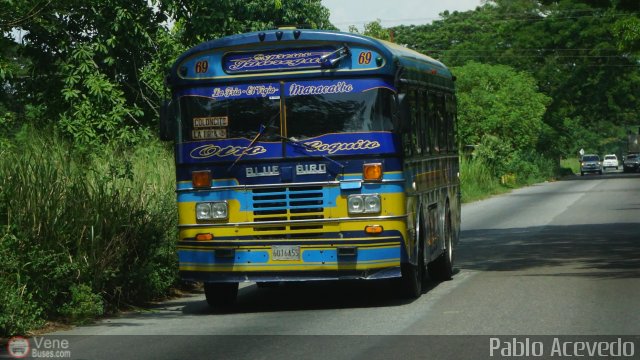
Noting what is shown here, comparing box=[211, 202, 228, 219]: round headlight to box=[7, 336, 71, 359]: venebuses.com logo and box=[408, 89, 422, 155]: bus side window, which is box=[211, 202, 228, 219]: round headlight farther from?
box=[7, 336, 71, 359]: venebuses.com logo

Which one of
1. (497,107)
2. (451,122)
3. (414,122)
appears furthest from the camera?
(497,107)

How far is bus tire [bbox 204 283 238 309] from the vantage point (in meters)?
13.6

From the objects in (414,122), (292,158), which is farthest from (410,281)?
(292,158)

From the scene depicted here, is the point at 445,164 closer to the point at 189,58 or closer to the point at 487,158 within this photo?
the point at 189,58

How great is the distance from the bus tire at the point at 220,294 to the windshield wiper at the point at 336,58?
2.83 m

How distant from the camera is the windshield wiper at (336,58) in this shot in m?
12.9

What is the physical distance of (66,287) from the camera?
12.6m

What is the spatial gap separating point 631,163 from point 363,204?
269ft

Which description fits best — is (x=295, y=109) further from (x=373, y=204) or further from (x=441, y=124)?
(x=441, y=124)

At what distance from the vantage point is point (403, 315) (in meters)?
12.2

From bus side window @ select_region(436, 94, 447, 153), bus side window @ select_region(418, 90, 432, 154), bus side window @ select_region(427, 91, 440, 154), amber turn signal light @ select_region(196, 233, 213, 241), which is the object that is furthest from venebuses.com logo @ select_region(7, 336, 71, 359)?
bus side window @ select_region(436, 94, 447, 153)

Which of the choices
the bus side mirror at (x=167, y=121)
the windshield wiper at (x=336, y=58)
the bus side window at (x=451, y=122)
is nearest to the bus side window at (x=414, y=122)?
the windshield wiper at (x=336, y=58)

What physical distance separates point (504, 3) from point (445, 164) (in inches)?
2753

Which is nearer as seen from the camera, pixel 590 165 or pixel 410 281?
pixel 410 281
